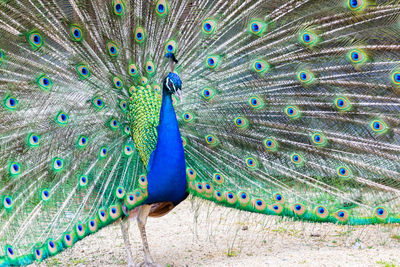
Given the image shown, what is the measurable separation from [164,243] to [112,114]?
64.4 inches

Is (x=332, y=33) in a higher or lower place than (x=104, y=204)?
higher

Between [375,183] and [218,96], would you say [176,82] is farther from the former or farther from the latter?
[375,183]

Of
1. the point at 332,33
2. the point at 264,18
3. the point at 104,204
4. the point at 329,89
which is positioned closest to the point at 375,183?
the point at 329,89

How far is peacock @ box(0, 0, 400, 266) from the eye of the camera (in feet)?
11.3

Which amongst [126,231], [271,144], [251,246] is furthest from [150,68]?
[251,246]

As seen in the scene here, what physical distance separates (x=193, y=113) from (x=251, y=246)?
53.7 inches

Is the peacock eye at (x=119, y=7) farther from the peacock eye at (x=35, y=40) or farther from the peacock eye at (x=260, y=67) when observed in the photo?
the peacock eye at (x=260, y=67)

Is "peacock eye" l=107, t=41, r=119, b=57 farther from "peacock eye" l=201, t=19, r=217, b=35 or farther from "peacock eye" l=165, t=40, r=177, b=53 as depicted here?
"peacock eye" l=201, t=19, r=217, b=35

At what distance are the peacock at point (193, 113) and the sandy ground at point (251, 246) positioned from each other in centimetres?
31

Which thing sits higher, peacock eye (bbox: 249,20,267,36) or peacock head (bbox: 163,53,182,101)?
peacock eye (bbox: 249,20,267,36)

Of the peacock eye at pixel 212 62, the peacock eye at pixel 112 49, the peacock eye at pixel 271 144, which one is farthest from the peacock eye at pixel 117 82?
the peacock eye at pixel 271 144

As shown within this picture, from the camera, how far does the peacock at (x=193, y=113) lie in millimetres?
3434

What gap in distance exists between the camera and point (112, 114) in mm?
3643

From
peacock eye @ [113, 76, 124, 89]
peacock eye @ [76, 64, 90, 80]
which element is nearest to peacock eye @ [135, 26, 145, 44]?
peacock eye @ [113, 76, 124, 89]
